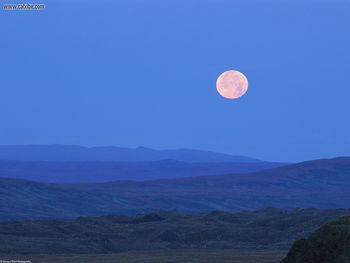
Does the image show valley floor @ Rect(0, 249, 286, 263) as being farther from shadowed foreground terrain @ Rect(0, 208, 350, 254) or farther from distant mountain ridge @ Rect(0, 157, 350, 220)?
distant mountain ridge @ Rect(0, 157, 350, 220)

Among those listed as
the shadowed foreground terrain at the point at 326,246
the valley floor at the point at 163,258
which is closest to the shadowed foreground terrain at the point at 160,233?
the valley floor at the point at 163,258

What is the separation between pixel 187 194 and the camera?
318 feet

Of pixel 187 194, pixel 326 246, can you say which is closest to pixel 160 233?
pixel 326 246

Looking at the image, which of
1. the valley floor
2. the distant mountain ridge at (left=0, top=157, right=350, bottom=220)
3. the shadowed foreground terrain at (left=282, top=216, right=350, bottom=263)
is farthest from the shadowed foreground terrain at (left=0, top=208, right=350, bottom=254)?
the distant mountain ridge at (left=0, top=157, right=350, bottom=220)

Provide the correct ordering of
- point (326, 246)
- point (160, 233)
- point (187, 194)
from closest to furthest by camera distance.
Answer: point (326, 246), point (160, 233), point (187, 194)

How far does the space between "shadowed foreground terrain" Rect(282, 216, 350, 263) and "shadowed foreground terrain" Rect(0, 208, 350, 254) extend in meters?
16.7

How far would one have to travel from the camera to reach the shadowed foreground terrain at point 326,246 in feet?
76.0

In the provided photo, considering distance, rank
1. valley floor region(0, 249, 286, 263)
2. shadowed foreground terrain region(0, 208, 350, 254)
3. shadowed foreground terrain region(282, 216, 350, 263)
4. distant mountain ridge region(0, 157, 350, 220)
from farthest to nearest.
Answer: distant mountain ridge region(0, 157, 350, 220)
shadowed foreground terrain region(0, 208, 350, 254)
valley floor region(0, 249, 286, 263)
shadowed foreground terrain region(282, 216, 350, 263)

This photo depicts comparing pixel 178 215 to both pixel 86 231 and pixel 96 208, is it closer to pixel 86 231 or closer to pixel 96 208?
pixel 86 231

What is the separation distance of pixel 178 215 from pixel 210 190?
150ft

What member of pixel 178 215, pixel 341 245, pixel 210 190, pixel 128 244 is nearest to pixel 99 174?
pixel 210 190

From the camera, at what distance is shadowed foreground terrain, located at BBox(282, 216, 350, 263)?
23.2 meters

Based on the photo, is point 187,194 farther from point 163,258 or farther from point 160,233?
point 163,258

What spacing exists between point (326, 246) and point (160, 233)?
2578 centimetres
